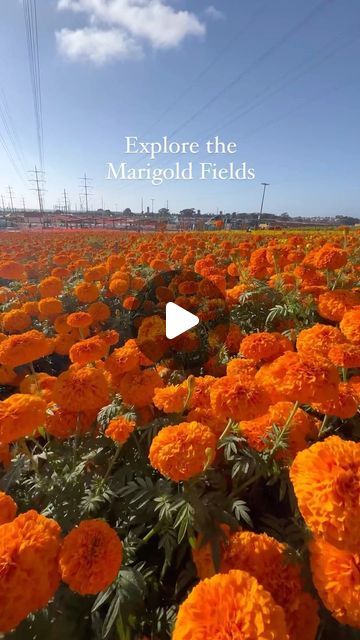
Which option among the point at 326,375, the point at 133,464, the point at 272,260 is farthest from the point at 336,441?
the point at 272,260

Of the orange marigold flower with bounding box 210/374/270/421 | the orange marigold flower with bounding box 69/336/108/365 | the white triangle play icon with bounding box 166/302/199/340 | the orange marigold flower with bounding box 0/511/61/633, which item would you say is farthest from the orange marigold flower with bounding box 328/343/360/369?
the white triangle play icon with bounding box 166/302/199/340

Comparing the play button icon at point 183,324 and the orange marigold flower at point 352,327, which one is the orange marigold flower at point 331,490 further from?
the play button icon at point 183,324

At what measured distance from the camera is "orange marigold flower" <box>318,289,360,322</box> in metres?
2.31

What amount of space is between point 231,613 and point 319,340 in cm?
127

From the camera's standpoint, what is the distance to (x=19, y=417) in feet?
4.39

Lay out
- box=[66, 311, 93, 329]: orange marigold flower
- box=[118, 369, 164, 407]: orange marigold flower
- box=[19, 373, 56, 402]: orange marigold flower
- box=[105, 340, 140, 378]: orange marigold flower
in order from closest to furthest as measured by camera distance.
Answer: box=[118, 369, 164, 407]: orange marigold flower → box=[105, 340, 140, 378]: orange marigold flower → box=[19, 373, 56, 402]: orange marigold flower → box=[66, 311, 93, 329]: orange marigold flower

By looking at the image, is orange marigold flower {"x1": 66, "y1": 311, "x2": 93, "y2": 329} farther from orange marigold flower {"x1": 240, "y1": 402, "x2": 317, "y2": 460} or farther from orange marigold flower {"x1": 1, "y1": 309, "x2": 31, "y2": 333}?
orange marigold flower {"x1": 240, "y1": 402, "x2": 317, "y2": 460}

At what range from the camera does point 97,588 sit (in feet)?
3.02

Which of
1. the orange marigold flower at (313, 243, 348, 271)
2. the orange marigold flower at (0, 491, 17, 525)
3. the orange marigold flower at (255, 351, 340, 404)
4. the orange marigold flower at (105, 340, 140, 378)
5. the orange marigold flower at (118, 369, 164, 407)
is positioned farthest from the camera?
the orange marigold flower at (313, 243, 348, 271)

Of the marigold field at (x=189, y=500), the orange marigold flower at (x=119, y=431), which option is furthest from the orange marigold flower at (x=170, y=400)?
the orange marigold flower at (x=119, y=431)

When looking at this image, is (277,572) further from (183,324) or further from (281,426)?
(183,324)

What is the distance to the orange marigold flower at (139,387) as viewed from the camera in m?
1.62

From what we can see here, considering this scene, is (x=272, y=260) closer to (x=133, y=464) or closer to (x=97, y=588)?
(x=133, y=464)

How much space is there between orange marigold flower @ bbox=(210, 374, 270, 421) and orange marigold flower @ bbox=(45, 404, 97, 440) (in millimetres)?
705
